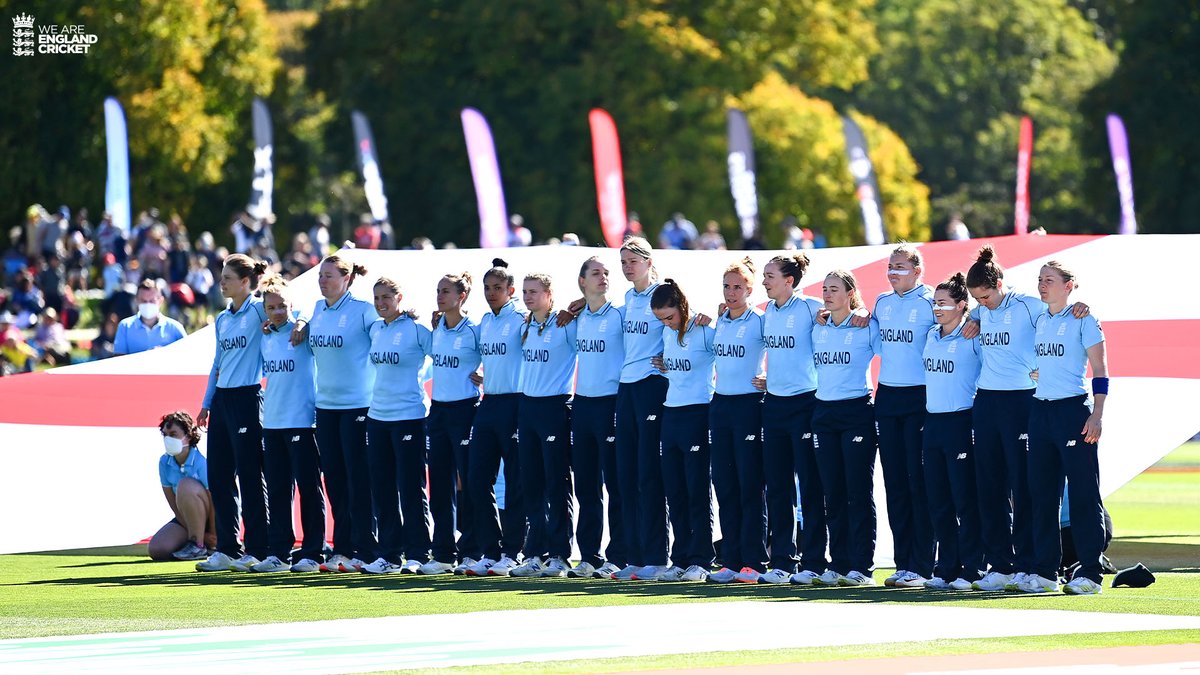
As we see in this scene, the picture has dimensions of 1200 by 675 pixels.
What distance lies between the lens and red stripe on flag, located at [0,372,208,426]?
15219mm

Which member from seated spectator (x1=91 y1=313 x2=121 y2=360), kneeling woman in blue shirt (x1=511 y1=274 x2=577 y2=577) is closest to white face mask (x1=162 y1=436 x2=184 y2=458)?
kneeling woman in blue shirt (x1=511 y1=274 x2=577 y2=577)

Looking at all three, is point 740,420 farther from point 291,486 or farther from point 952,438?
point 291,486

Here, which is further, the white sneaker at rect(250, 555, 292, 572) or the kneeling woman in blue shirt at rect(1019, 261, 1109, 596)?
the white sneaker at rect(250, 555, 292, 572)

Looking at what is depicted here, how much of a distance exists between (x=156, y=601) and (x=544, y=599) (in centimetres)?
208

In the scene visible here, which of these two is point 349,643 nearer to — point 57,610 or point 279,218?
point 57,610

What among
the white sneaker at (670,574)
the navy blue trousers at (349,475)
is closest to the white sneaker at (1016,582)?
the white sneaker at (670,574)

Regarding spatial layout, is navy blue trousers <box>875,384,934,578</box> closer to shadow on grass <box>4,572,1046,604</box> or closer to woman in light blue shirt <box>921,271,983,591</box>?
woman in light blue shirt <box>921,271,983,591</box>

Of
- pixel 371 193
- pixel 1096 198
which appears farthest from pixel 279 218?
pixel 1096 198

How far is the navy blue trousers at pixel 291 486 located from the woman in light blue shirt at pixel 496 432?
3.44ft

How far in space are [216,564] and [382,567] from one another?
1154mm

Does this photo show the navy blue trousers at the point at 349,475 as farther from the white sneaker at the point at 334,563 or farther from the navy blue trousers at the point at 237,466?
the navy blue trousers at the point at 237,466

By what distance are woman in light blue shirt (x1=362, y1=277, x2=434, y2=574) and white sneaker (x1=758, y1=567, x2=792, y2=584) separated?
7.40 feet

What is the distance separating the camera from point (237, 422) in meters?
13.5

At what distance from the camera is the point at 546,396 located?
42.1 ft
